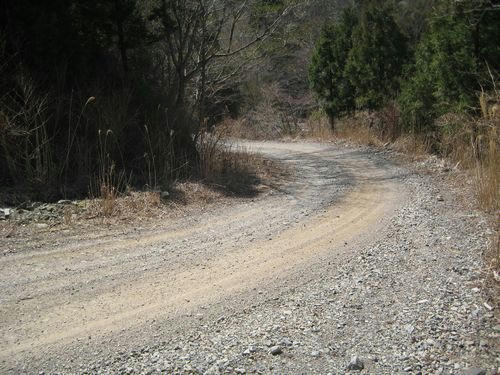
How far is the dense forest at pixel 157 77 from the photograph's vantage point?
934 cm

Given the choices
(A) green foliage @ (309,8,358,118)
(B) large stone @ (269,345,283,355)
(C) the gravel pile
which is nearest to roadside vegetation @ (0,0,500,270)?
(C) the gravel pile

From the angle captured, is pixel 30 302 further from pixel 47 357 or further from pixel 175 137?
pixel 175 137

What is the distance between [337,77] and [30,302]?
18605mm

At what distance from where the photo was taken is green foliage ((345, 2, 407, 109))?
1806 centimetres

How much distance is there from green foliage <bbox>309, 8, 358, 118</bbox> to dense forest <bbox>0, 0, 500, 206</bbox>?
6.20ft

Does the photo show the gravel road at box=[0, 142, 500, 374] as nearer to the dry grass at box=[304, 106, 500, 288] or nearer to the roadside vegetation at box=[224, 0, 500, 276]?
the dry grass at box=[304, 106, 500, 288]

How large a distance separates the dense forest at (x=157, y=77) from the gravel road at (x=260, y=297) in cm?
202

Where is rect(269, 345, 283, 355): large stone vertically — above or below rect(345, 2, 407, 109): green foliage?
below

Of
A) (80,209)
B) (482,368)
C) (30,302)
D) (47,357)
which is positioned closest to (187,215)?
(80,209)

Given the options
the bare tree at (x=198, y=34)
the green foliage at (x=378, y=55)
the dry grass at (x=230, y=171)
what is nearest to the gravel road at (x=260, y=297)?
the dry grass at (x=230, y=171)

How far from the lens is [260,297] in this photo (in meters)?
5.12

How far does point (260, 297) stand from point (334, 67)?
18.2 meters

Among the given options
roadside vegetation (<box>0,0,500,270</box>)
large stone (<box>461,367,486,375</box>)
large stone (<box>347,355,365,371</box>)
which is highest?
roadside vegetation (<box>0,0,500,270</box>)

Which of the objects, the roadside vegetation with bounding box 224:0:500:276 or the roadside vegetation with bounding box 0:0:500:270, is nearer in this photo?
the roadside vegetation with bounding box 0:0:500:270
